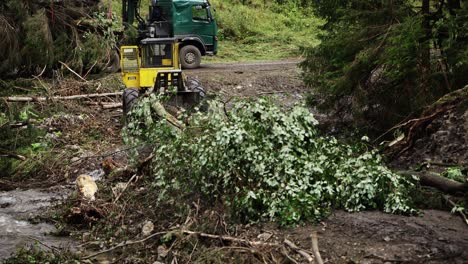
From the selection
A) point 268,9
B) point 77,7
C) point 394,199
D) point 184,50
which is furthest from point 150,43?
point 268,9

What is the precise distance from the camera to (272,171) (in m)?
7.68

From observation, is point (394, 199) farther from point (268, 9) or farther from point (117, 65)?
point (268, 9)

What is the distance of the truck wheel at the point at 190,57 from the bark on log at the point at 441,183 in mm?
11252

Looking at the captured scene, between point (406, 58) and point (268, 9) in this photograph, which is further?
point (268, 9)

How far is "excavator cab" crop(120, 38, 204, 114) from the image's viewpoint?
12.8 metres

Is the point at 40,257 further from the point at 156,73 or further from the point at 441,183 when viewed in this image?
the point at 156,73

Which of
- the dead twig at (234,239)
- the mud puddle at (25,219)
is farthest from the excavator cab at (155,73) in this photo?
the dead twig at (234,239)

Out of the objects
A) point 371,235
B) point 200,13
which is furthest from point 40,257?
point 200,13

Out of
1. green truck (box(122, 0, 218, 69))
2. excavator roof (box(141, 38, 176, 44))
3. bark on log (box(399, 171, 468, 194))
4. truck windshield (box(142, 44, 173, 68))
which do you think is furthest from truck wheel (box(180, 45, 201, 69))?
bark on log (box(399, 171, 468, 194))

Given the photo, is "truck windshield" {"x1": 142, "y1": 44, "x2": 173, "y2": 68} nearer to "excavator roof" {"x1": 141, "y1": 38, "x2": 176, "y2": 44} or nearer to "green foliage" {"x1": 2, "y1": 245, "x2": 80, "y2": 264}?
"excavator roof" {"x1": 141, "y1": 38, "x2": 176, "y2": 44}

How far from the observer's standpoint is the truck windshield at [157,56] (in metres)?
13.7

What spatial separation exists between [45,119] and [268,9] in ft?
49.6

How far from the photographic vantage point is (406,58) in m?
9.85

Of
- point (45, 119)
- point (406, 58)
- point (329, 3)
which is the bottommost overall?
point (45, 119)
